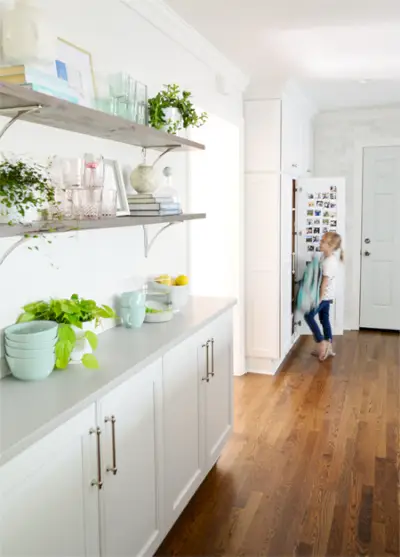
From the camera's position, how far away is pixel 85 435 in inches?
72.7

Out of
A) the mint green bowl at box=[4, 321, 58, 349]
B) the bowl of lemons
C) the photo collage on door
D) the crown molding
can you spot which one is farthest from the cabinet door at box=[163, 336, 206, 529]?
the photo collage on door

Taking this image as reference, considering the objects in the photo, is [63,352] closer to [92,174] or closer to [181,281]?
[92,174]

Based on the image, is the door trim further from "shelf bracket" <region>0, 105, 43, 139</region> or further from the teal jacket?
"shelf bracket" <region>0, 105, 43, 139</region>

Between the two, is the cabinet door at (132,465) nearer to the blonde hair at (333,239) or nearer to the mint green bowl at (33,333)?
the mint green bowl at (33,333)

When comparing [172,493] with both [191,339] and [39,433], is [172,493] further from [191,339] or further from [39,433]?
[39,433]

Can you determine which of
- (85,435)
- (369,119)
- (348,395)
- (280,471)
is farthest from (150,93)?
(369,119)

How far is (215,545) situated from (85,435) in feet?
3.65

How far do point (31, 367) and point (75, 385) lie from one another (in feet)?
0.54

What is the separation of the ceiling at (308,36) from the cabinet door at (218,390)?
1.68 metres

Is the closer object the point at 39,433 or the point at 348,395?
the point at 39,433

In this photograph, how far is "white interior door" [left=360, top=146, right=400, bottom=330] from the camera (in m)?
6.55

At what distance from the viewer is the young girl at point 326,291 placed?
17.9 ft

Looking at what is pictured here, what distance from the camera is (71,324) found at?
2115 mm

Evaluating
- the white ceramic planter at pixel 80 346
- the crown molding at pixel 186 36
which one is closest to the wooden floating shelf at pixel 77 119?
the crown molding at pixel 186 36
